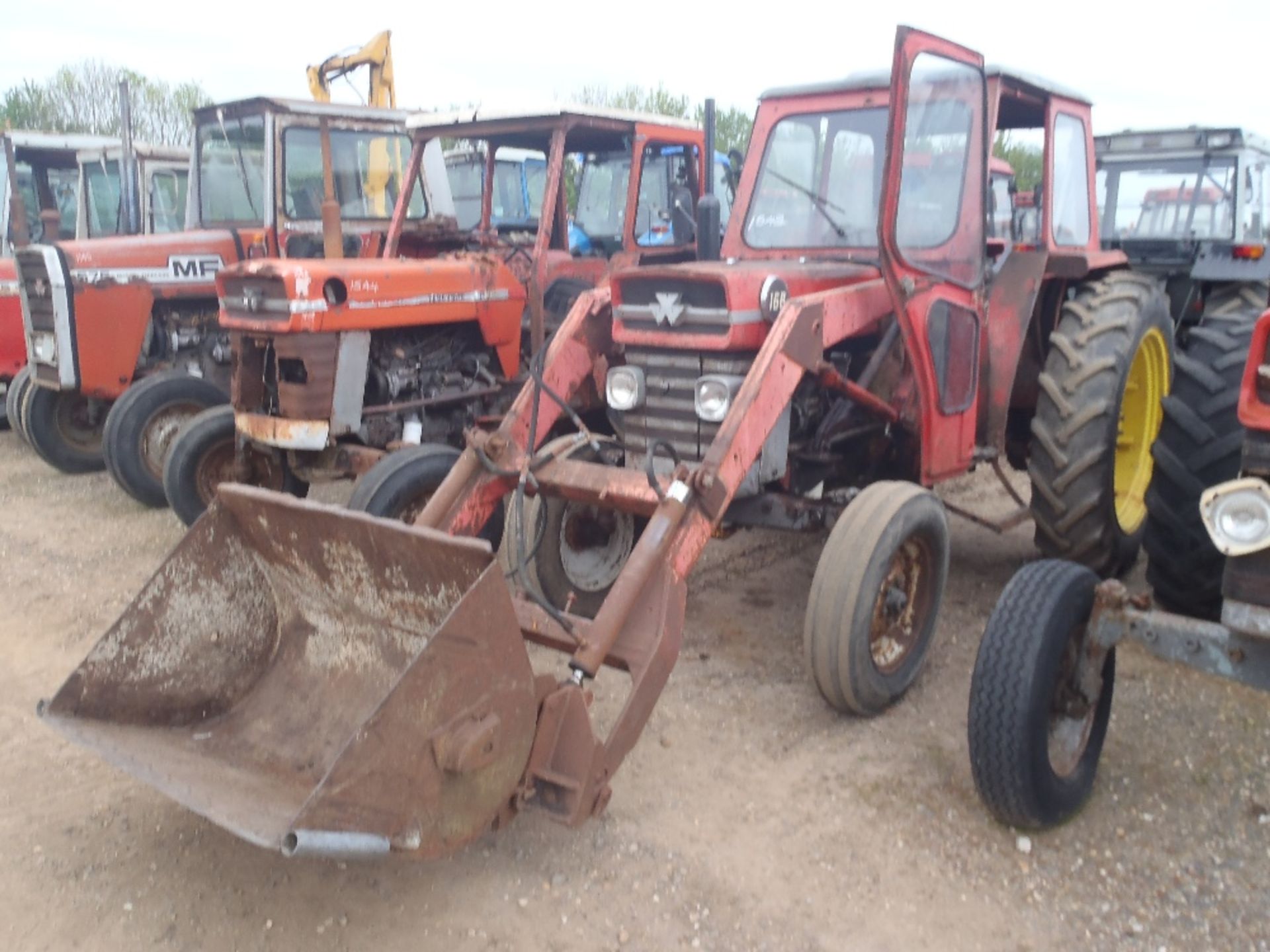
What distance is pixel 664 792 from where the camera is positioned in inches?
133

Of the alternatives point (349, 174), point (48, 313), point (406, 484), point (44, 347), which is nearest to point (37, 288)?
point (48, 313)

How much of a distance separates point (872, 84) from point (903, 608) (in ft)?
7.11

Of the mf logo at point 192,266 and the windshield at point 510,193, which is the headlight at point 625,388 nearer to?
the windshield at point 510,193

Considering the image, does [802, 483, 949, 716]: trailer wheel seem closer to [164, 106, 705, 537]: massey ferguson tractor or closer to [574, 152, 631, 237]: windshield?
[164, 106, 705, 537]: massey ferguson tractor

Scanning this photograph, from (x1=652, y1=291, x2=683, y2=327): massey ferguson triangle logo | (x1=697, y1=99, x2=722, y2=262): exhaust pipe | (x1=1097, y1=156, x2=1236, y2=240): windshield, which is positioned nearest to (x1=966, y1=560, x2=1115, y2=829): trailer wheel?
(x1=652, y1=291, x2=683, y2=327): massey ferguson triangle logo

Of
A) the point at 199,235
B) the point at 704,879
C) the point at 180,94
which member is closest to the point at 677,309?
the point at 704,879

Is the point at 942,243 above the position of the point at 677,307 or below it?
above

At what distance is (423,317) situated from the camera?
570 cm

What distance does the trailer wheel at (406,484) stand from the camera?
15.1ft

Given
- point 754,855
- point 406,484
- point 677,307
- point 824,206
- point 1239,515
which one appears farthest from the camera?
point 406,484

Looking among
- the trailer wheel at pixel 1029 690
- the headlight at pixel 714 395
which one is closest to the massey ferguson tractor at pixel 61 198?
the headlight at pixel 714 395

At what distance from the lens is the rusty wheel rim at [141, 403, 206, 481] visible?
6574mm

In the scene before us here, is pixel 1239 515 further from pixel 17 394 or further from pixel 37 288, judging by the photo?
pixel 17 394

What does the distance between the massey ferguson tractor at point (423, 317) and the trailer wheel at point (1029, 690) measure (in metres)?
2.69
